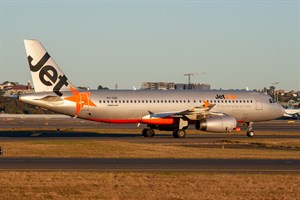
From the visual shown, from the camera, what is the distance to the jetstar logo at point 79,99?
5544cm

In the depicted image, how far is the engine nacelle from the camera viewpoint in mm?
55375

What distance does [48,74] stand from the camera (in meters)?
55.8

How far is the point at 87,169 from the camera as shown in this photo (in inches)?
1136

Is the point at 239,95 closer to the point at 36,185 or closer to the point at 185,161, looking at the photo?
the point at 185,161

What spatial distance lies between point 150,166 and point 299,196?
10097 mm

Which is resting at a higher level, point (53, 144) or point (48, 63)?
point (48, 63)

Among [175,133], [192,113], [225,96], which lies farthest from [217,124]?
[225,96]

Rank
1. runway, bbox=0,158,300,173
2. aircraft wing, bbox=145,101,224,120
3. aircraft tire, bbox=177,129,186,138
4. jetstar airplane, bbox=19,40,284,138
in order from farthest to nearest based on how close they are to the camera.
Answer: aircraft wing, bbox=145,101,224,120 < aircraft tire, bbox=177,129,186,138 < jetstar airplane, bbox=19,40,284,138 < runway, bbox=0,158,300,173

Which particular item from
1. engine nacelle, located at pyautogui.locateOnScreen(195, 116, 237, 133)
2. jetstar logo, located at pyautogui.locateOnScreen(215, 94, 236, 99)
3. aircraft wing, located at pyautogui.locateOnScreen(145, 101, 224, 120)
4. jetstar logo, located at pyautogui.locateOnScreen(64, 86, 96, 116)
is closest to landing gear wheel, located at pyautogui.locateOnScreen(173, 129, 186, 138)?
engine nacelle, located at pyautogui.locateOnScreen(195, 116, 237, 133)

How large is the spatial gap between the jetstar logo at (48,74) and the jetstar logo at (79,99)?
89 centimetres

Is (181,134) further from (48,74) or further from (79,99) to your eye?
(48,74)

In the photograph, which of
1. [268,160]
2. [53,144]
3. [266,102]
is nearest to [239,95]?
[266,102]

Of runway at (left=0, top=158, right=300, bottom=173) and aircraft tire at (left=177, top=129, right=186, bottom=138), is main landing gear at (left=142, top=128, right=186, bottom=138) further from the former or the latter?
runway at (left=0, top=158, right=300, bottom=173)

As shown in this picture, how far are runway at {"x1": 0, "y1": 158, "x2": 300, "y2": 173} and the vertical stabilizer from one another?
22238mm
